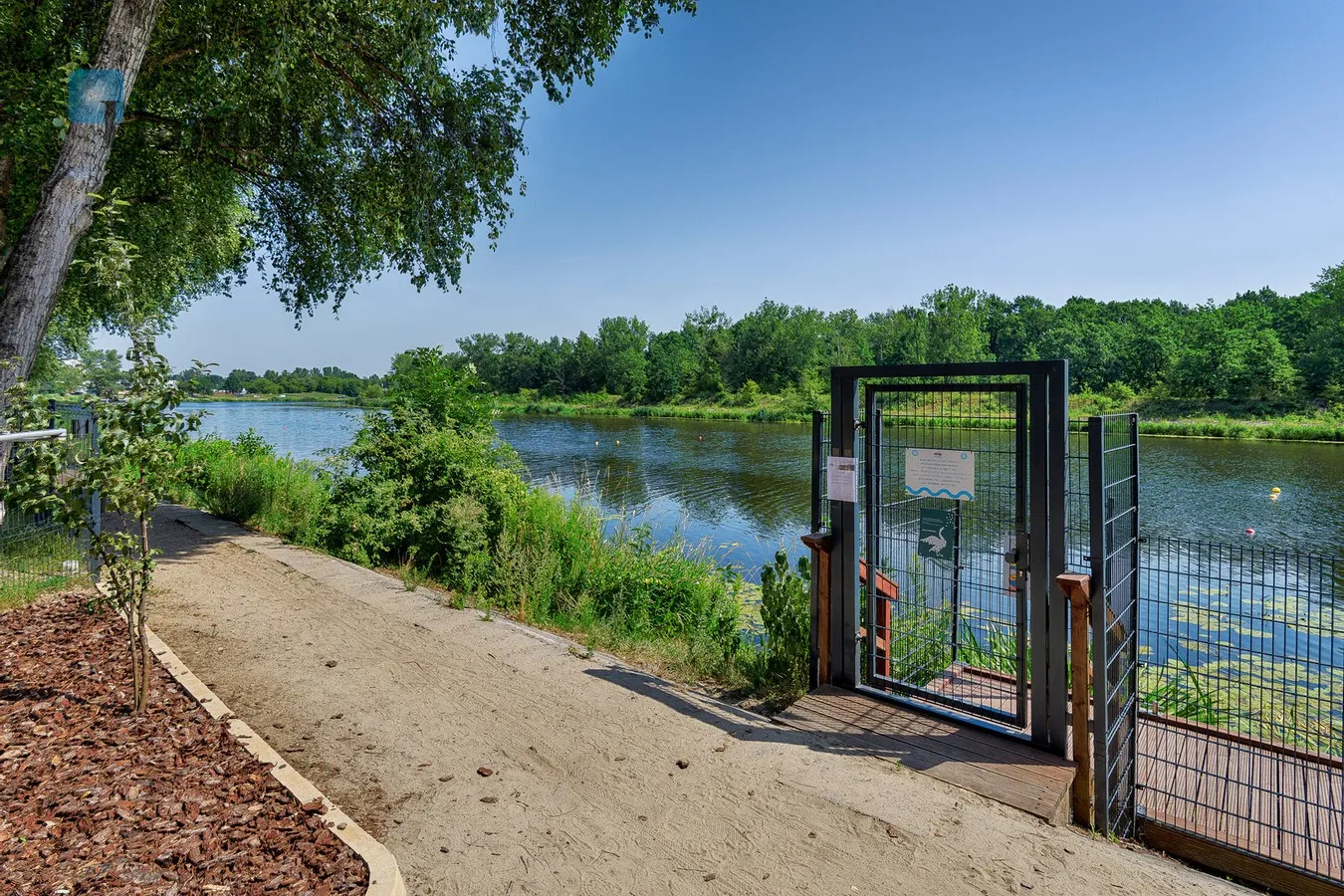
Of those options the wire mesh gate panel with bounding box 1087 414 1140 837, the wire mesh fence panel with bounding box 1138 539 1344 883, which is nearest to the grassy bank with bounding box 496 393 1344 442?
the wire mesh fence panel with bounding box 1138 539 1344 883

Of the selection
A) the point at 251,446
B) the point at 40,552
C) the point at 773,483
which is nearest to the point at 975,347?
the point at 773,483

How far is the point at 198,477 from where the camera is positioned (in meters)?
3.65

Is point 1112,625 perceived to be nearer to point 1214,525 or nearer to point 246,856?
point 246,856

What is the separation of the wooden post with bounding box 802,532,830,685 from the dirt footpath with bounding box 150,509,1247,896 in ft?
2.03

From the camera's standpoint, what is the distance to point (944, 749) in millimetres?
3561

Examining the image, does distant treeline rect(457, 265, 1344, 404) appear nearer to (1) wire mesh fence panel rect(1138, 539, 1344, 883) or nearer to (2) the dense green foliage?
(2) the dense green foliage

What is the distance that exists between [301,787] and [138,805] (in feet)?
1.80

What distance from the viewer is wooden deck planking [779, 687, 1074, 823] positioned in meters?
3.15

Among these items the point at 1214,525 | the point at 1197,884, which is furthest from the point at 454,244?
the point at 1214,525

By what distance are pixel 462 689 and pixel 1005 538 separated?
10.6 feet

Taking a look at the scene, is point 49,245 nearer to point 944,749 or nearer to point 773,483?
point 944,749

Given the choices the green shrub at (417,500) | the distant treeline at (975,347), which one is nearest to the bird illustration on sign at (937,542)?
the green shrub at (417,500)

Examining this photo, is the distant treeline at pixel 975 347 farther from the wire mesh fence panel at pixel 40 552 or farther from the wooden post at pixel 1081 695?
the wooden post at pixel 1081 695

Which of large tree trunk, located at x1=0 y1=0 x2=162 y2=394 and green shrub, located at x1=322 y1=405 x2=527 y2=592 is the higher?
large tree trunk, located at x1=0 y1=0 x2=162 y2=394
